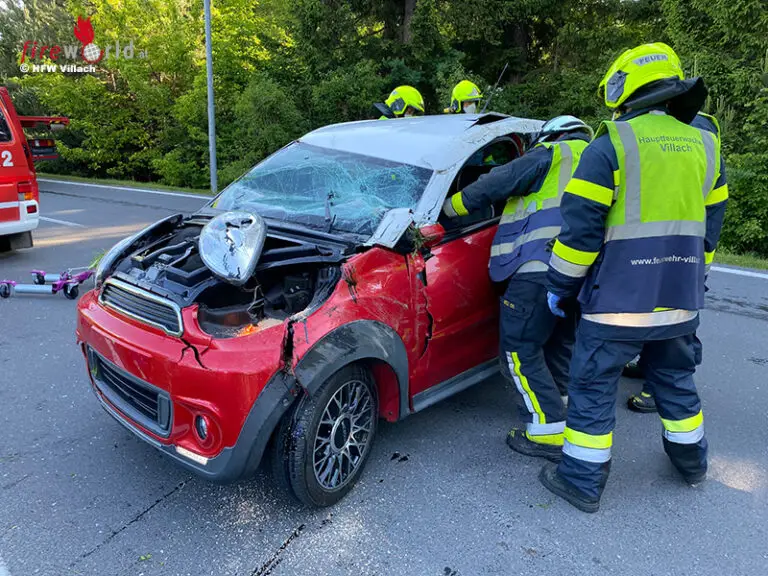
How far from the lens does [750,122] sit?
1072 centimetres

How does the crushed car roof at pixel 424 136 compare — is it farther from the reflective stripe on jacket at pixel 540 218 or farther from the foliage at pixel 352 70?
the foliage at pixel 352 70

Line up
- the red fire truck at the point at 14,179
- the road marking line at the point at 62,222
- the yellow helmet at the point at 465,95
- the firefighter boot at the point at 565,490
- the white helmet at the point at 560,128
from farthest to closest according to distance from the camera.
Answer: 1. the road marking line at the point at 62,222
2. the red fire truck at the point at 14,179
3. the yellow helmet at the point at 465,95
4. the white helmet at the point at 560,128
5. the firefighter boot at the point at 565,490

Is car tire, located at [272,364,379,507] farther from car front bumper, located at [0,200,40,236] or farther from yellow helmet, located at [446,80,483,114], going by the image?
car front bumper, located at [0,200,40,236]

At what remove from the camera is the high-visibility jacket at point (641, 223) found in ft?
7.80

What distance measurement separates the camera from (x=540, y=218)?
301 centimetres

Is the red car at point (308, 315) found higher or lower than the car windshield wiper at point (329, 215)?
lower

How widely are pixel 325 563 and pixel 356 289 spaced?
3.75 feet

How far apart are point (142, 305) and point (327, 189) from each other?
4.18 ft

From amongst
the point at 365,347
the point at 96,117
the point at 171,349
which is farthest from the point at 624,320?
the point at 96,117

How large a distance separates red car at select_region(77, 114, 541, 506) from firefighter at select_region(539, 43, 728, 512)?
68 cm

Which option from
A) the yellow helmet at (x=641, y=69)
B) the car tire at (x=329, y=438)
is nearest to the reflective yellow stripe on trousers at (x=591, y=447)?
the car tire at (x=329, y=438)

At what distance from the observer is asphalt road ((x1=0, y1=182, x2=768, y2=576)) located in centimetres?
233

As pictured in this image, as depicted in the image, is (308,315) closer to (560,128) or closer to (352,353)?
(352,353)

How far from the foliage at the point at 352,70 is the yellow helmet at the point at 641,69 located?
8539 millimetres
